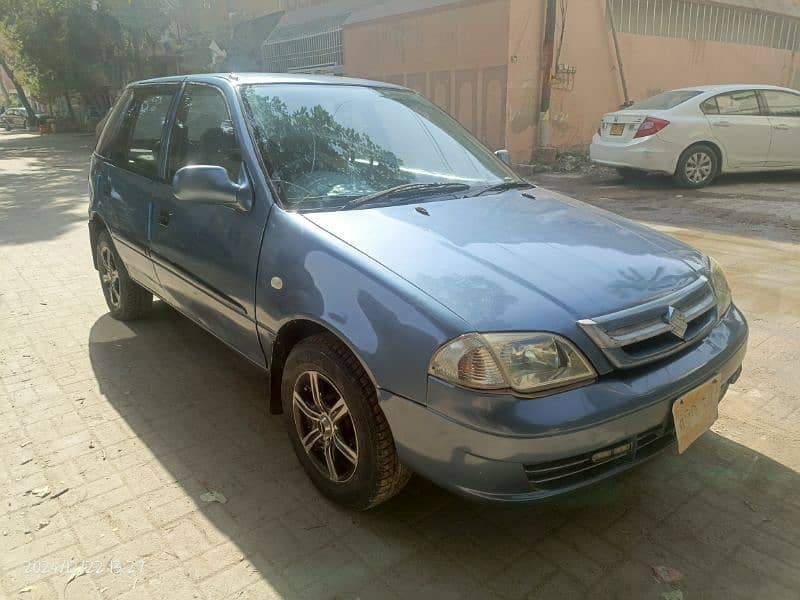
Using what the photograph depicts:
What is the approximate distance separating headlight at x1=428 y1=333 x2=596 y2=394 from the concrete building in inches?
456

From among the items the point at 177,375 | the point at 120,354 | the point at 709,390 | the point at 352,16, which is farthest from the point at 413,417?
the point at 352,16

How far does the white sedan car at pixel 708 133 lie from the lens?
9188 millimetres

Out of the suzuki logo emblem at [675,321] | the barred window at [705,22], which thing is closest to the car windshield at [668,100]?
the barred window at [705,22]

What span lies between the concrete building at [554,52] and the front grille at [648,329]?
437 inches

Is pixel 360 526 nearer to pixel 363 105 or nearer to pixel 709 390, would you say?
pixel 709 390

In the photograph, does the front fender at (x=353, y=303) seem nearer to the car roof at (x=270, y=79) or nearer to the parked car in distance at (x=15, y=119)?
the car roof at (x=270, y=79)

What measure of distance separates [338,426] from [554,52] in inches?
486

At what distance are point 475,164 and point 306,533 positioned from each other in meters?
2.10

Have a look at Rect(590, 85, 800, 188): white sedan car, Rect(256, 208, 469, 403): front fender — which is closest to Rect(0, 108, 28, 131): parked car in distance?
Rect(590, 85, 800, 188): white sedan car

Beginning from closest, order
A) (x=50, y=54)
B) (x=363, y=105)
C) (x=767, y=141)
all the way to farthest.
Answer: (x=363, y=105) → (x=767, y=141) → (x=50, y=54)

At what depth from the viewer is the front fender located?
1.96m

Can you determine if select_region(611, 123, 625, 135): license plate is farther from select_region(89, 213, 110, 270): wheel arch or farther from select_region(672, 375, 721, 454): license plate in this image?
select_region(672, 375, 721, 454): license plate

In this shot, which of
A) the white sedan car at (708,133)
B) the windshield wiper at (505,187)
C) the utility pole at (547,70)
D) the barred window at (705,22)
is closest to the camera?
the windshield wiper at (505,187)

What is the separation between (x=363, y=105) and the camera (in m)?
3.26
